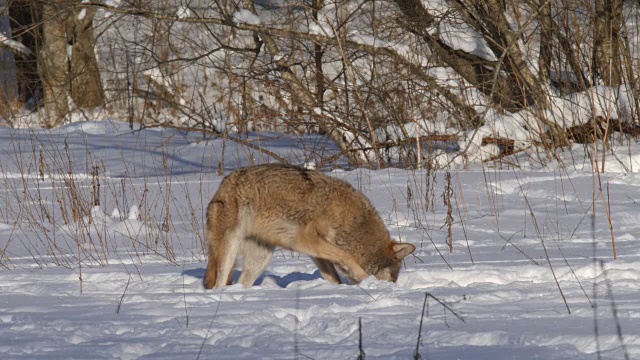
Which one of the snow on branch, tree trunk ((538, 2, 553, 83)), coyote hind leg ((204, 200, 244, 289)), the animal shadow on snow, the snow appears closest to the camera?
coyote hind leg ((204, 200, 244, 289))

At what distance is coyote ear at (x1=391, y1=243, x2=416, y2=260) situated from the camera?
20.0 feet

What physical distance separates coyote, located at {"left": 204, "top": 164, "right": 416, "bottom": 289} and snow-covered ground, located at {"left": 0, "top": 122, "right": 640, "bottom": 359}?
0.71ft

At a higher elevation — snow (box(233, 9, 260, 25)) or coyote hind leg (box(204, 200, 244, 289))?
snow (box(233, 9, 260, 25))

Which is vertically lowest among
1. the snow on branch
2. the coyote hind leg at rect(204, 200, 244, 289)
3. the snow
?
the coyote hind leg at rect(204, 200, 244, 289)

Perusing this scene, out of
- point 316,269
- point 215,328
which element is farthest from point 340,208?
point 215,328

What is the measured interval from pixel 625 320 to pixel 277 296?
198cm

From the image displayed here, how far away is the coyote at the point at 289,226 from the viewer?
19.0ft

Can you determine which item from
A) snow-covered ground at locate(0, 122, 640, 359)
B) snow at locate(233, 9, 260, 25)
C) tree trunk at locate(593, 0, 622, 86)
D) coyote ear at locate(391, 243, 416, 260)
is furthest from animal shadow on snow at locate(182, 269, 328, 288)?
tree trunk at locate(593, 0, 622, 86)

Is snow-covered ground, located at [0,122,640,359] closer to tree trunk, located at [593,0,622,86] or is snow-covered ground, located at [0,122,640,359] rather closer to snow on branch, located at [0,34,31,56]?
tree trunk, located at [593,0,622,86]

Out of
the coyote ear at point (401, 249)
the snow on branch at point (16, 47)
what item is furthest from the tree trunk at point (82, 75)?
the coyote ear at point (401, 249)

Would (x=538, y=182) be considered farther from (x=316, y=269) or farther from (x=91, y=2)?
(x=91, y=2)

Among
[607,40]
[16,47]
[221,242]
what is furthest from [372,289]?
[16,47]

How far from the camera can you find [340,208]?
604 centimetres

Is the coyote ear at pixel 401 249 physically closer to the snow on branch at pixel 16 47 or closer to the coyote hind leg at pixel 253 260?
the coyote hind leg at pixel 253 260
